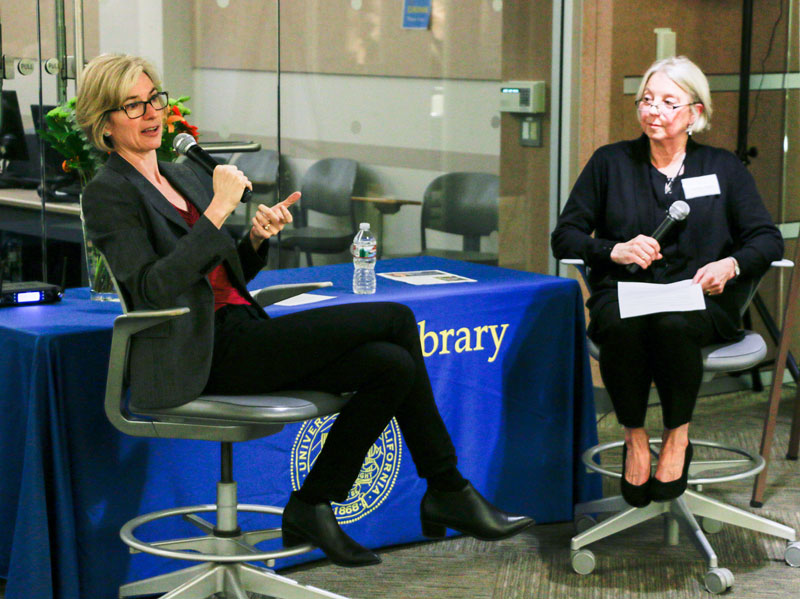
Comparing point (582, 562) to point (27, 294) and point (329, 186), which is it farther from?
point (329, 186)

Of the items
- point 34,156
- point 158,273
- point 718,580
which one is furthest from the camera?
point 34,156

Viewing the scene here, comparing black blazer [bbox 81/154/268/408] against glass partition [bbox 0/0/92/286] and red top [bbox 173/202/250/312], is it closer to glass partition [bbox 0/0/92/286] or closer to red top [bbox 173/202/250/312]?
red top [bbox 173/202/250/312]

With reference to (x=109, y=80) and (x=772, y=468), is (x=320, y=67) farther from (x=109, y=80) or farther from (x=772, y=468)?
(x=772, y=468)

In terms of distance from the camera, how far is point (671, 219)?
304 centimetres

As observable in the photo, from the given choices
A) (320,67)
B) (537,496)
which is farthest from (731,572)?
(320,67)

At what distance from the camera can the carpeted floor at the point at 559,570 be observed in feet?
9.50

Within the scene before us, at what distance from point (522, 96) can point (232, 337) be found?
8.69 feet

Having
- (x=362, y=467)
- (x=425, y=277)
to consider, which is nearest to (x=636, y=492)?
(x=362, y=467)

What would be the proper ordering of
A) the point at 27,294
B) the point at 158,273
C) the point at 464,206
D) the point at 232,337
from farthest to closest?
1. the point at 464,206
2. the point at 27,294
3. the point at 232,337
4. the point at 158,273

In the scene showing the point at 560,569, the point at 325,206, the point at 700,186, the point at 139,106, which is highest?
the point at 139,106

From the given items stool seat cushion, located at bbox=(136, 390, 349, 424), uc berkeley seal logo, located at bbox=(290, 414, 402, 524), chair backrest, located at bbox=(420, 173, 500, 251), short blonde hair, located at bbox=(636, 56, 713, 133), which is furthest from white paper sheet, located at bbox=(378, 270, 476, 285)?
chair backrest, located at bbox=(420, 173, 500, 251)

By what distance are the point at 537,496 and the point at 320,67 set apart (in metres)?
1.92

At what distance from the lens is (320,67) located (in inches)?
170

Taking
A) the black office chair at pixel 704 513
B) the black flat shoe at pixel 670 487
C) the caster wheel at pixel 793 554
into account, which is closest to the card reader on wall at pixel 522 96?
the black office chair at pixel 704 513
